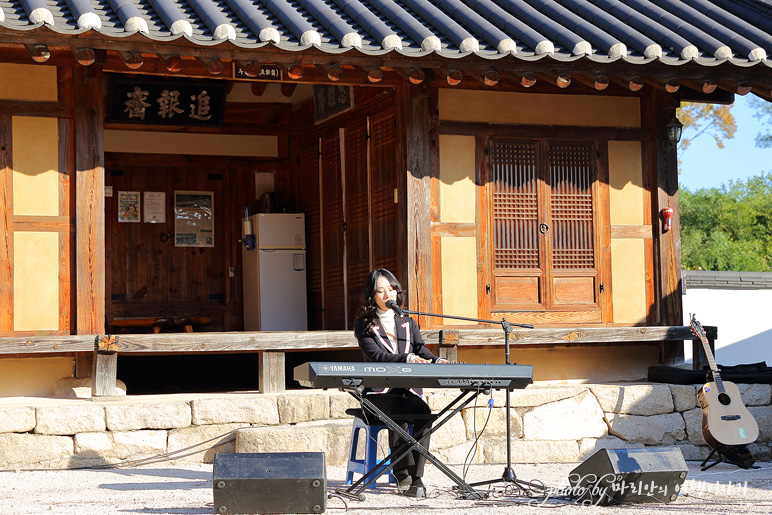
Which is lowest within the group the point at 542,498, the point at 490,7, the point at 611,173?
the point at 542,498

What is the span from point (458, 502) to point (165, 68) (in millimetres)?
4474

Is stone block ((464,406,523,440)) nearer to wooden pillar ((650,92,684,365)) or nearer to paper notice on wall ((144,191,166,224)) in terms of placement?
wooden pillar ((650,92,684,365))

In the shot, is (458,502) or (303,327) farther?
(303,327)

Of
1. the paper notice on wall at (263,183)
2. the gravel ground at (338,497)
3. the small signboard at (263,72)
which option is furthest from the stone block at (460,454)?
the paper notice on wall at (263,183)

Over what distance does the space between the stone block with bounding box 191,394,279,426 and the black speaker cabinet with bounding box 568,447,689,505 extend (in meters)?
2.84

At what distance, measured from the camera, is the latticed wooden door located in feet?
29.5

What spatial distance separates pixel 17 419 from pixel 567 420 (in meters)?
4.58

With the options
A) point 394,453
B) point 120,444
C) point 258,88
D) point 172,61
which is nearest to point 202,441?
point 120,444

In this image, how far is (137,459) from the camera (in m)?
7.52

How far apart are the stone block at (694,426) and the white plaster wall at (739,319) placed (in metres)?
8.05

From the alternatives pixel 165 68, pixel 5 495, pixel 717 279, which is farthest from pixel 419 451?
pixel 717 279

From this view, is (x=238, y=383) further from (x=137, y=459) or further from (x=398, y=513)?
(x=398, y=513)

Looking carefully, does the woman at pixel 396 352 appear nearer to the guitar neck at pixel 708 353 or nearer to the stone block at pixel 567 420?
the stone block at pixel 567 420

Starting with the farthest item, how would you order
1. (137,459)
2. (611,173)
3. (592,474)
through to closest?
(611,173), (137,459), (592,474)
